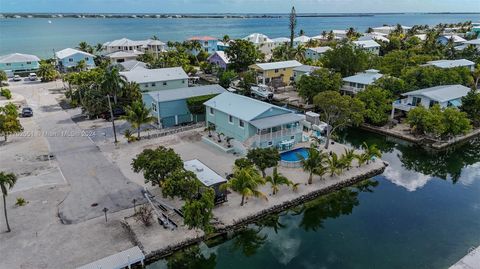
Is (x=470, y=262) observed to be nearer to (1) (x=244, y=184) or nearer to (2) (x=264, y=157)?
(1) (x=244, y=184)

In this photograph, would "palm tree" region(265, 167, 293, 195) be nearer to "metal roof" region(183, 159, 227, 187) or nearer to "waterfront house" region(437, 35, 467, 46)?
"metal roof" region(183, 159, 227, 187)

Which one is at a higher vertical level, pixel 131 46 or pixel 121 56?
pixel 131 46

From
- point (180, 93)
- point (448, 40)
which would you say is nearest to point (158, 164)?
point (180, 93)

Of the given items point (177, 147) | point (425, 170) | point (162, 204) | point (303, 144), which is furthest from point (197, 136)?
point (425, 170)

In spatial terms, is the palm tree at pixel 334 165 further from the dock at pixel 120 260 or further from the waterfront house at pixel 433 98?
the waterfront house at pixel 433 98

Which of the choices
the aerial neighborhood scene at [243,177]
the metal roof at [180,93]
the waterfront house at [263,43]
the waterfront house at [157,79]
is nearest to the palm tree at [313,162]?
the aerial neighborhood scene at [243,177]

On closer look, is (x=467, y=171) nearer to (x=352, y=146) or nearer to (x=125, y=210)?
(x=352, y=146)
